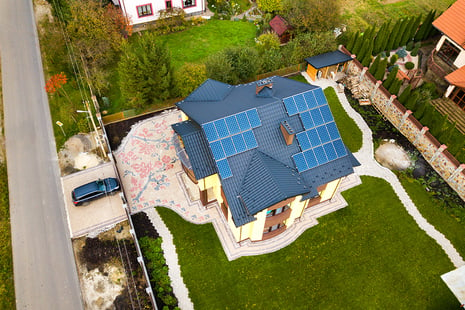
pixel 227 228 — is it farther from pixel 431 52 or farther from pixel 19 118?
pixel 431 52

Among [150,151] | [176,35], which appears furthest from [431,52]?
[150,151]

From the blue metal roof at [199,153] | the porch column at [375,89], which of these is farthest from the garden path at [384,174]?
the blue metal roof at [199,153]

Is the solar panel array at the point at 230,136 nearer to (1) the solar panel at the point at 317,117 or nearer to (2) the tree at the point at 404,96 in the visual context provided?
(1) the solar panel at the point at 317,117

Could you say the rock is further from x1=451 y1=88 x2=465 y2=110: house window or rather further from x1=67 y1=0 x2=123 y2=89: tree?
x1=67 y1=0 x2=123 y2=89: tree

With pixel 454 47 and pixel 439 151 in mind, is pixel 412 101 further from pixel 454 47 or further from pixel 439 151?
pixel 454 47

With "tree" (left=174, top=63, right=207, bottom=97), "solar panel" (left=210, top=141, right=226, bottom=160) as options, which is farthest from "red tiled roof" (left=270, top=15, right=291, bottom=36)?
"solar panel" (left=210, top=141, right=226, bottom=160)

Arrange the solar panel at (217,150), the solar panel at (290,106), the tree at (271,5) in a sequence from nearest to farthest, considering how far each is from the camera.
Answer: the solar panel at (217,150)
the solar panel at (290,106)
the tree at (271,5)
